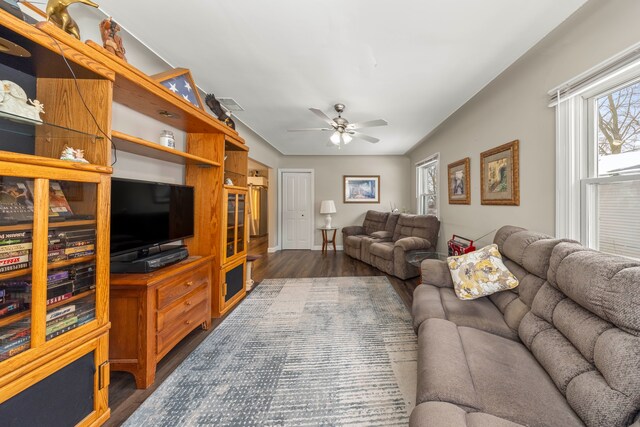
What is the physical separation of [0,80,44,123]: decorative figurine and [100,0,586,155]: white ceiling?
3.01 ft

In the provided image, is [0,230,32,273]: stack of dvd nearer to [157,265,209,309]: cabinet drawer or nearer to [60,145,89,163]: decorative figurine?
[60,145,89,163]: decorative figurine

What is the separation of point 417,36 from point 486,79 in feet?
3.72

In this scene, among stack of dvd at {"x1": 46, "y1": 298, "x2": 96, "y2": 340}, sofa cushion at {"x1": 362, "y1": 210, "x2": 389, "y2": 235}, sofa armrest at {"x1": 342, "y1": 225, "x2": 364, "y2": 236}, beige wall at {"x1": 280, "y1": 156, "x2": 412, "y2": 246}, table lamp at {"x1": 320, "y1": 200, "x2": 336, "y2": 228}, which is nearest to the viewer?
A: stack of dvd at {"x1": 46, "y1": 298, "x2": 96, "y2": 340}

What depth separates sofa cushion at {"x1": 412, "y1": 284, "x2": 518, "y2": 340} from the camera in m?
1.54

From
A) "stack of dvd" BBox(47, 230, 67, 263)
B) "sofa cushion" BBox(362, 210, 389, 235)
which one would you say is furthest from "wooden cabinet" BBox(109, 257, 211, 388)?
"sofa cushion" BBox(362, 210, 389, 235)

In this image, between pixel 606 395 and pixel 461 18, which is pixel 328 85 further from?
pixel 606 395

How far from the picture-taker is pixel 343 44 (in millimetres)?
1814

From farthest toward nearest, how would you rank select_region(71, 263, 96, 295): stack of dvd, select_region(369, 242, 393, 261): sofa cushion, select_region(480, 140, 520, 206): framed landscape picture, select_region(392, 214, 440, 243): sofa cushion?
select_region(392, 214, 440, 243): sofa cushion → select_region(369, 242, 393, 261): sofa cushion → select_region(480, 140, 520, 206): framed landscape picture → select_region(71, 263, 96, 295): stack of dvd

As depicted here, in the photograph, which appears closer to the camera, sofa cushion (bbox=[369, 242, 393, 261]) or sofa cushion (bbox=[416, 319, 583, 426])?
sofa cushion (bbox=[416, 319, 583, 426])

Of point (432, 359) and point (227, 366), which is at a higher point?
point (432, 359)

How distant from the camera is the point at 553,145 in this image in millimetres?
1915

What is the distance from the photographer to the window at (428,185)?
4398mm

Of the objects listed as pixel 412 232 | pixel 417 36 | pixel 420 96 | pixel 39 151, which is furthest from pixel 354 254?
pixel 39 151

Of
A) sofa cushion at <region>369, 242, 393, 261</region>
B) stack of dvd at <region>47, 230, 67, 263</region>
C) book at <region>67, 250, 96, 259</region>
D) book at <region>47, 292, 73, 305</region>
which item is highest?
stack of dvd at <region>47, 230, 67, 263</region>
